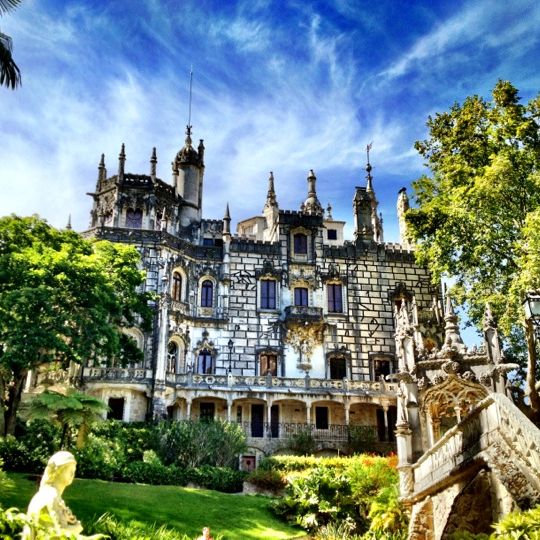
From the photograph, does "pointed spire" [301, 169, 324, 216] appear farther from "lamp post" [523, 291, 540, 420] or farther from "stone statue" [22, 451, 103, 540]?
"stone statue" [22, 451, 103, 540]

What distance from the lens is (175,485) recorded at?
84.7 ft

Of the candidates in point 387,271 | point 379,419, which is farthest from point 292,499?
point 387,271

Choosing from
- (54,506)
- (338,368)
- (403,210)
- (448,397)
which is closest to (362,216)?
(403,210)

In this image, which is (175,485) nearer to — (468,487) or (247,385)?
(247,385)

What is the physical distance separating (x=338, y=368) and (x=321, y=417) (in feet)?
11.3

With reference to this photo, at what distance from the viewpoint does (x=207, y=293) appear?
4006 centimetres

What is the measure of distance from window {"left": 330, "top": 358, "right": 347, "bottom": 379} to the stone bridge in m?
21.0

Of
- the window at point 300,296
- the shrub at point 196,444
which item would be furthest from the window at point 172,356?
the window at point 300,296

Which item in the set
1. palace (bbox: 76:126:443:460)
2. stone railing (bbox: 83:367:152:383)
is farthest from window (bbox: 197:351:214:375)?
stone railing (bbox: 83:367:152:383)

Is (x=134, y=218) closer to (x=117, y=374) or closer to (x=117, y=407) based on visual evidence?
(x=117, y=374)

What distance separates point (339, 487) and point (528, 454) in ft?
38.5

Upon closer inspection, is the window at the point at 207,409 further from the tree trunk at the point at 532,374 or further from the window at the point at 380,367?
the tree trunk at the point at 532,374

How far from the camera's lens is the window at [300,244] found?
42031mm

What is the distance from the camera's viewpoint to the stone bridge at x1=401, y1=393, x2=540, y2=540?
1096 centimetres
